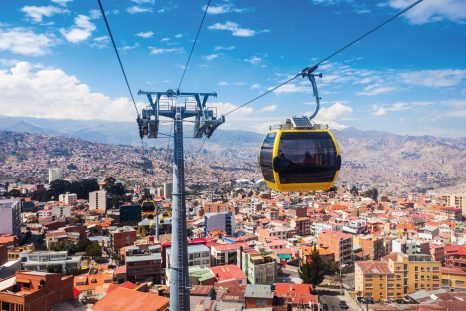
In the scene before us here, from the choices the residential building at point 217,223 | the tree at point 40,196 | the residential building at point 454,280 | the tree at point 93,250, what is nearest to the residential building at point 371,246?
the residential building at point 454,280

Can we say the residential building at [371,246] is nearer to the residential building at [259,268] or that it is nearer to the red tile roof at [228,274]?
the residential building at [259,268]

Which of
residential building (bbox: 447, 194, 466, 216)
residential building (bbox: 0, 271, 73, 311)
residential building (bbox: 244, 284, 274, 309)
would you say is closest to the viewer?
residential building (bbox: 0, 271, 73, 311)

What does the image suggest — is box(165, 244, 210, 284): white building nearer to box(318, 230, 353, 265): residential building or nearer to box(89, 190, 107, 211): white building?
box(318, 230, 353, 265): residential building

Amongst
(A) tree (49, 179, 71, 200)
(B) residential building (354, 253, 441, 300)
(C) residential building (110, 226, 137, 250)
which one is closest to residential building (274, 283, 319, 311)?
(B) residential building (354, 253, 441, 300)

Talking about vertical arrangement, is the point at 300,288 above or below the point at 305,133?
below

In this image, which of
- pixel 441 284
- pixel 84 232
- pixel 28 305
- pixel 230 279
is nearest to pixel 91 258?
pixel 84 232

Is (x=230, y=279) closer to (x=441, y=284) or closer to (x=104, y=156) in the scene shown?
(x=441, y=284)

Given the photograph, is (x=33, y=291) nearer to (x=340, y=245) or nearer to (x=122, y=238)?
(x=122, y=238)
